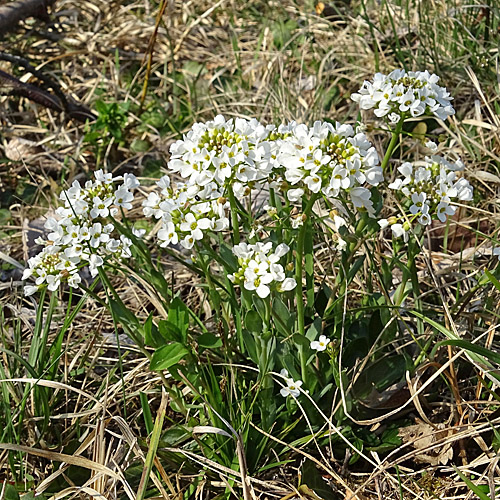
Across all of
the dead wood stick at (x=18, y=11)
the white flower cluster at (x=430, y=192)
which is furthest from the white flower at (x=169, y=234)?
the dead wood stick at (x=18, y=11)

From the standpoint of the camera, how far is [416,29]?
11.9 feet

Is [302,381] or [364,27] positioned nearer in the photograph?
[302,381]

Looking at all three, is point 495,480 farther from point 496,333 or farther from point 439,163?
point 439,163

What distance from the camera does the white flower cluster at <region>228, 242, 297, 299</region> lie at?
1.52 meters

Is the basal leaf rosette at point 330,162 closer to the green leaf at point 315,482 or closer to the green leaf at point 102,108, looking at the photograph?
the green leaf at point 315,482

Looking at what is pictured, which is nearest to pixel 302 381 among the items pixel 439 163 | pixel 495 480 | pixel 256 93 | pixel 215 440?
pixel 215 440

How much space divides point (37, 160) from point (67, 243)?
198cm

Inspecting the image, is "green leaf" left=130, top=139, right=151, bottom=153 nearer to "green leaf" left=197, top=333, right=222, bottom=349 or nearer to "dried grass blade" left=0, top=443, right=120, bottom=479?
"green leaf" left=197, top=333, right=222, bottom=349

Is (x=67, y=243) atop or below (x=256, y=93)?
atop

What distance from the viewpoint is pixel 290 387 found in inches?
69.9

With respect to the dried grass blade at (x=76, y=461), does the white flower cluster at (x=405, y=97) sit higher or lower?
higher

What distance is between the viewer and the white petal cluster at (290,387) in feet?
5.69

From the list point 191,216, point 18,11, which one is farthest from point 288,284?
point 18,11

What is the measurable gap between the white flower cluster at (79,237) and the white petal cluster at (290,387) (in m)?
0.57
